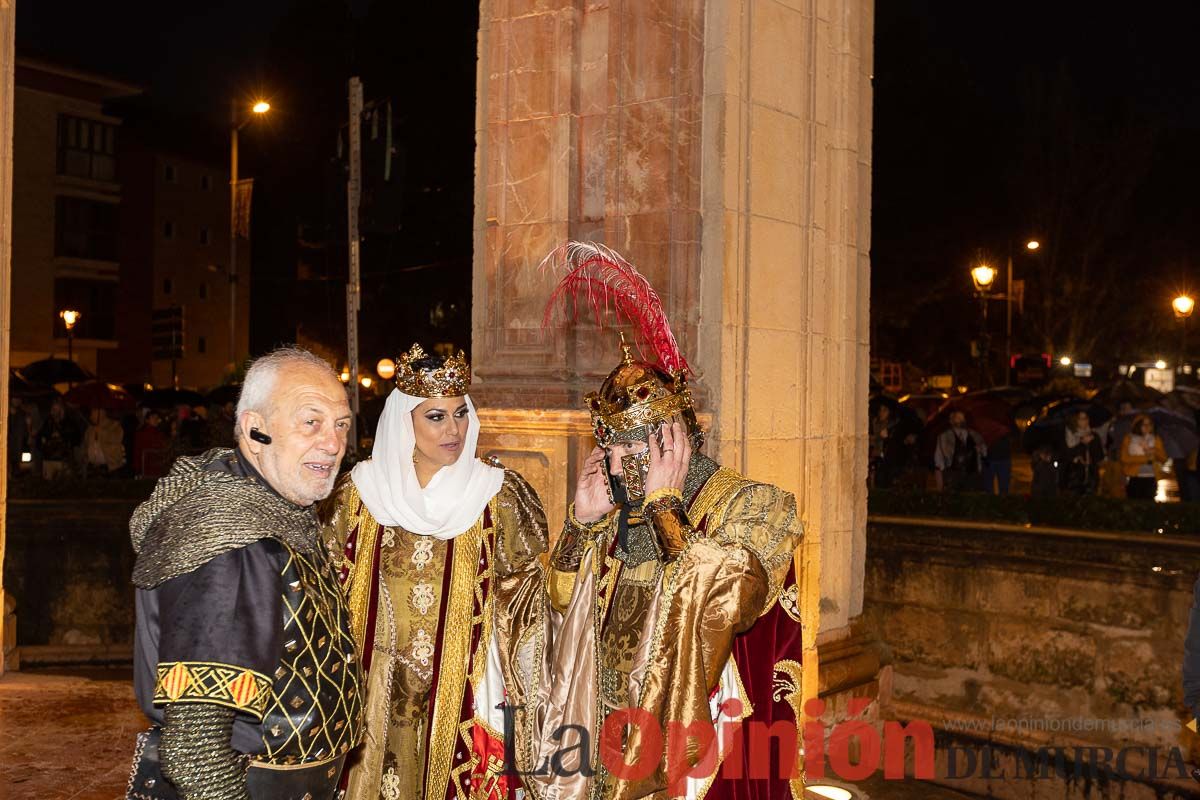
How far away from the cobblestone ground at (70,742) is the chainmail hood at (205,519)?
301 cm

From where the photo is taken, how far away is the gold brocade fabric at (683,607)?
3287mm

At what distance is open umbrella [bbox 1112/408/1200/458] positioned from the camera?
12047mm

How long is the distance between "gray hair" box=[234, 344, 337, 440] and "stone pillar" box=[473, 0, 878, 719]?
10.9 ft

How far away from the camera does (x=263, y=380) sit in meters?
2.49

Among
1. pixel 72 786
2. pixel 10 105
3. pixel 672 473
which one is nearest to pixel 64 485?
pixel 10 105

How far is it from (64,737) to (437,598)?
2931 mm

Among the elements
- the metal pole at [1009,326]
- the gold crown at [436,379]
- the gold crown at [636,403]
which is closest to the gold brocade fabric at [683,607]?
the gold crown at [636,403]

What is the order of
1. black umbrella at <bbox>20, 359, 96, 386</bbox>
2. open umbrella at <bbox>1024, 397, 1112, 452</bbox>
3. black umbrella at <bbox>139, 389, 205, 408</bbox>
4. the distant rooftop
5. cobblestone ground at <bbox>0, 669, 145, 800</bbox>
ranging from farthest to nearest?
the distant rooftop < black umbrella at <bbox>20, 359, 96, 386</bbox> < black umbrella at <bbox>139, 389, 205, 408</bbox> < open umbrella at <bbox>1024, 397, 1112, 452</bbox> < cobblestone ground at <bbox>0, 669, 145, 800</bbox>

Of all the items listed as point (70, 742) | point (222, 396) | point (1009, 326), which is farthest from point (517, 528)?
point (1009, 326)

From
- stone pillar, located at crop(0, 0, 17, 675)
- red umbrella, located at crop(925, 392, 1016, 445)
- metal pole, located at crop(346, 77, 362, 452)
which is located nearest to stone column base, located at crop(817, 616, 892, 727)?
stone pillar, located at crop(0, 0, 17, 675)

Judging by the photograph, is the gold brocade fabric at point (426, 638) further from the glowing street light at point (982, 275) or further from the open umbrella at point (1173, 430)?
the glowing street light at point (982, 275)

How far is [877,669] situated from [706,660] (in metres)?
3.50

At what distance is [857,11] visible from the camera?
6.52m

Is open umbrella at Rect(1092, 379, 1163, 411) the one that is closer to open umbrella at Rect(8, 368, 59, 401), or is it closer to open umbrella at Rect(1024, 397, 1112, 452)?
open umbrella at Rect(1024, 397, 1112, 452)
